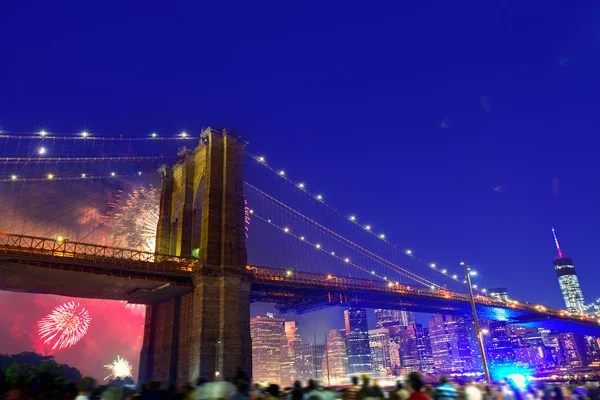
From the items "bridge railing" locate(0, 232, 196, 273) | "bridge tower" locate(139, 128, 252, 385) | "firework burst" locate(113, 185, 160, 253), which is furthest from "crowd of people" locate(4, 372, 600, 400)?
"firework burst" locate(113, 185, 160, 253)

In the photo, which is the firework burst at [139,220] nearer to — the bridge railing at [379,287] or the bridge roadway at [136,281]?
the bridge roadway at [136,281]

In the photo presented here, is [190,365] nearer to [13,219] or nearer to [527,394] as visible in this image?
[527,394]

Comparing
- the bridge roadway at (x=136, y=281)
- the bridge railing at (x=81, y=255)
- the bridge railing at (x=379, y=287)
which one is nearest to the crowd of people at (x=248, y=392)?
the bridge railing at (x=81, y=255)

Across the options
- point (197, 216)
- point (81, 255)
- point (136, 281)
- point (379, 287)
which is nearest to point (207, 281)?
point (136, 281)

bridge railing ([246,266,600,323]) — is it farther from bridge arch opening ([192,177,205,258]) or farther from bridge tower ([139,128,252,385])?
bridge arch opening ([192,177,205,258])

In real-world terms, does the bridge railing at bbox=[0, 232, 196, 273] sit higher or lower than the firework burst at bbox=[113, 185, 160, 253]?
lower
